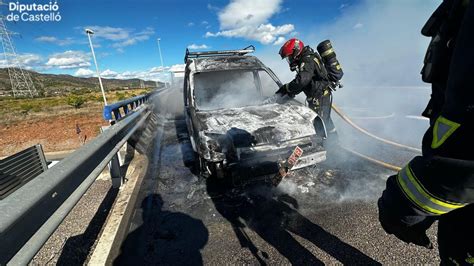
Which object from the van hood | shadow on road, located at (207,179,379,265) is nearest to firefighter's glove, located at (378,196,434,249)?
shadow on road, located at (207,179,379,265)

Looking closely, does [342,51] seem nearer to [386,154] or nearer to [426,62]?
[386,154]

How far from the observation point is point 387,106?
10031 mm

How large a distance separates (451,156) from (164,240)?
2.55 meters

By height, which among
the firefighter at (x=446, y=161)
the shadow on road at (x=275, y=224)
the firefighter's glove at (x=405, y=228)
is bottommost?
the shadow on road at (x=275, y=224)

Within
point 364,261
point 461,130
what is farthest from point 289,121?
point 461,130

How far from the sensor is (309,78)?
16.0 feet

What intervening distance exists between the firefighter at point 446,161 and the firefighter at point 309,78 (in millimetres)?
3687

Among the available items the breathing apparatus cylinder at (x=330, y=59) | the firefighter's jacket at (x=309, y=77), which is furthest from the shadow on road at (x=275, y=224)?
the breathing apparatus cylinder at (x=330, y=59)

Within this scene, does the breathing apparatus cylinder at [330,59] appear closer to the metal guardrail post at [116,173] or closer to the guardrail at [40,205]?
the metal guardrail post at [116,173]

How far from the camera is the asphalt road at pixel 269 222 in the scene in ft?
7.74

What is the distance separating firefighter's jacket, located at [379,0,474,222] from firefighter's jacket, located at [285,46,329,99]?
3822 millimetres

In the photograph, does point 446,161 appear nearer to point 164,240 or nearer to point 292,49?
point 164,240

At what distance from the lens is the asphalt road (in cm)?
236

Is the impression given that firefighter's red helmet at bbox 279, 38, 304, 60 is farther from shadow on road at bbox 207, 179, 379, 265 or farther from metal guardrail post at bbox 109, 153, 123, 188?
metal guardrail post at bbox 109, 153, 123, 188
